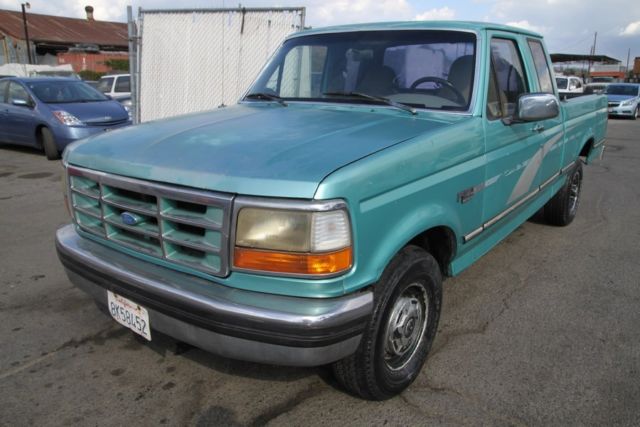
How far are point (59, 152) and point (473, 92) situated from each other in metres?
8.85

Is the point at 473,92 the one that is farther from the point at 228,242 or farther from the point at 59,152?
the point at 59,152

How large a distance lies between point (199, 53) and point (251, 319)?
332 inches

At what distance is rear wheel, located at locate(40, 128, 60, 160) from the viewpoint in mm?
9273

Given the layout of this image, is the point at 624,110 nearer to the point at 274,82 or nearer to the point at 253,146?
the point at 274,82

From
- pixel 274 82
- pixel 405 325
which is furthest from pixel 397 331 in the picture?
pixel 274 82

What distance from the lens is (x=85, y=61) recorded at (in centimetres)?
3453

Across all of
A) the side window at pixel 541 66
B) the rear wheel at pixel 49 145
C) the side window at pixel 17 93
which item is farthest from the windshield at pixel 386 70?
the side window at pixel 17 93

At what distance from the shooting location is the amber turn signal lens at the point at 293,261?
200cm

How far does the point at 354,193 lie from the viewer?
6.65ft

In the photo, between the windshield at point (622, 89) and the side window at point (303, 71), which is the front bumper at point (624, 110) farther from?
the side window at point (303, 71)

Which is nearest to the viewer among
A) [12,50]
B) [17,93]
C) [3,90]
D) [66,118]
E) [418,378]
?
[418,378]

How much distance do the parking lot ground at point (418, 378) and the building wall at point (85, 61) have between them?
3457cm

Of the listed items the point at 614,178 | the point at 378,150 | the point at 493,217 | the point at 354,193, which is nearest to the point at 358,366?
the point at 354,193

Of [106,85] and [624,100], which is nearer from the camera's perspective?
[106,85]
